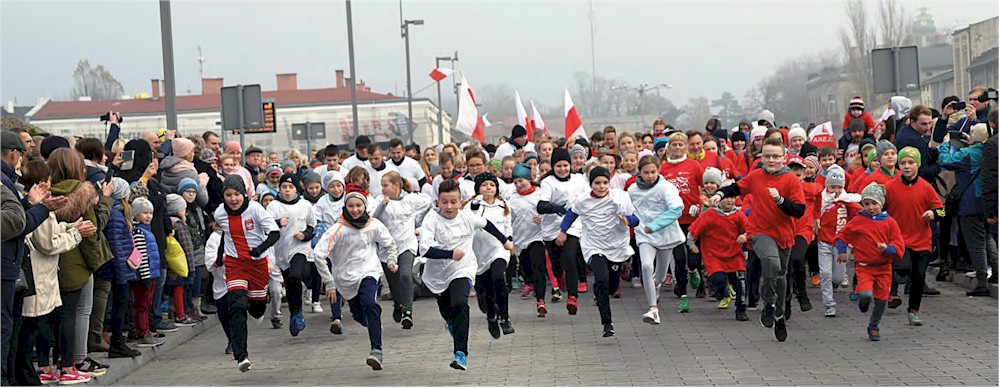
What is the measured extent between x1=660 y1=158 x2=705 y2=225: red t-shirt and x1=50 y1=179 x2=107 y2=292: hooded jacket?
7278 mm

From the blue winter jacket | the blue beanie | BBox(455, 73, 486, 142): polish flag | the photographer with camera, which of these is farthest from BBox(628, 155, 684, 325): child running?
BBox(455, 73, 486, 142): polish flag

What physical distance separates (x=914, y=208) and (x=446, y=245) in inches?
173

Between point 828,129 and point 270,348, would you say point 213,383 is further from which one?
point 828,129

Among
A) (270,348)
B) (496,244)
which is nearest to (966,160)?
(496,244)

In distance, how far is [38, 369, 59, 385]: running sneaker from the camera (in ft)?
33.4

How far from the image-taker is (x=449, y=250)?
11.6m

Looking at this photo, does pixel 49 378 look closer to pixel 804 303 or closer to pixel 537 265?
pixel 537 265

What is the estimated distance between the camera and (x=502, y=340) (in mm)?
12703

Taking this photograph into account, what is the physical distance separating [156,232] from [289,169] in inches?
173

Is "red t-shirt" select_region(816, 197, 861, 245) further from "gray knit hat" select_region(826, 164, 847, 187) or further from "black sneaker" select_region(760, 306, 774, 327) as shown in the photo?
"black sneaker" select_region(760, 306, 774, 327)

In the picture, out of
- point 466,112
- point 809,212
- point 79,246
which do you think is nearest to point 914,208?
point 809,212

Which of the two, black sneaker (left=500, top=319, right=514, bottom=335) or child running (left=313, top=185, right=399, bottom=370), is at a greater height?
child running (left=313, top=185, right=399, bottom=370)

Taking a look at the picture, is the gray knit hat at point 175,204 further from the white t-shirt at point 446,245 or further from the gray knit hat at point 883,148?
the gray knit hat at point 883,148

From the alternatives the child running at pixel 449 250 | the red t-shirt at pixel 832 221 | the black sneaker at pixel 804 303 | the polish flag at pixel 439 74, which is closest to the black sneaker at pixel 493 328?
the child running at pixel 449 250
